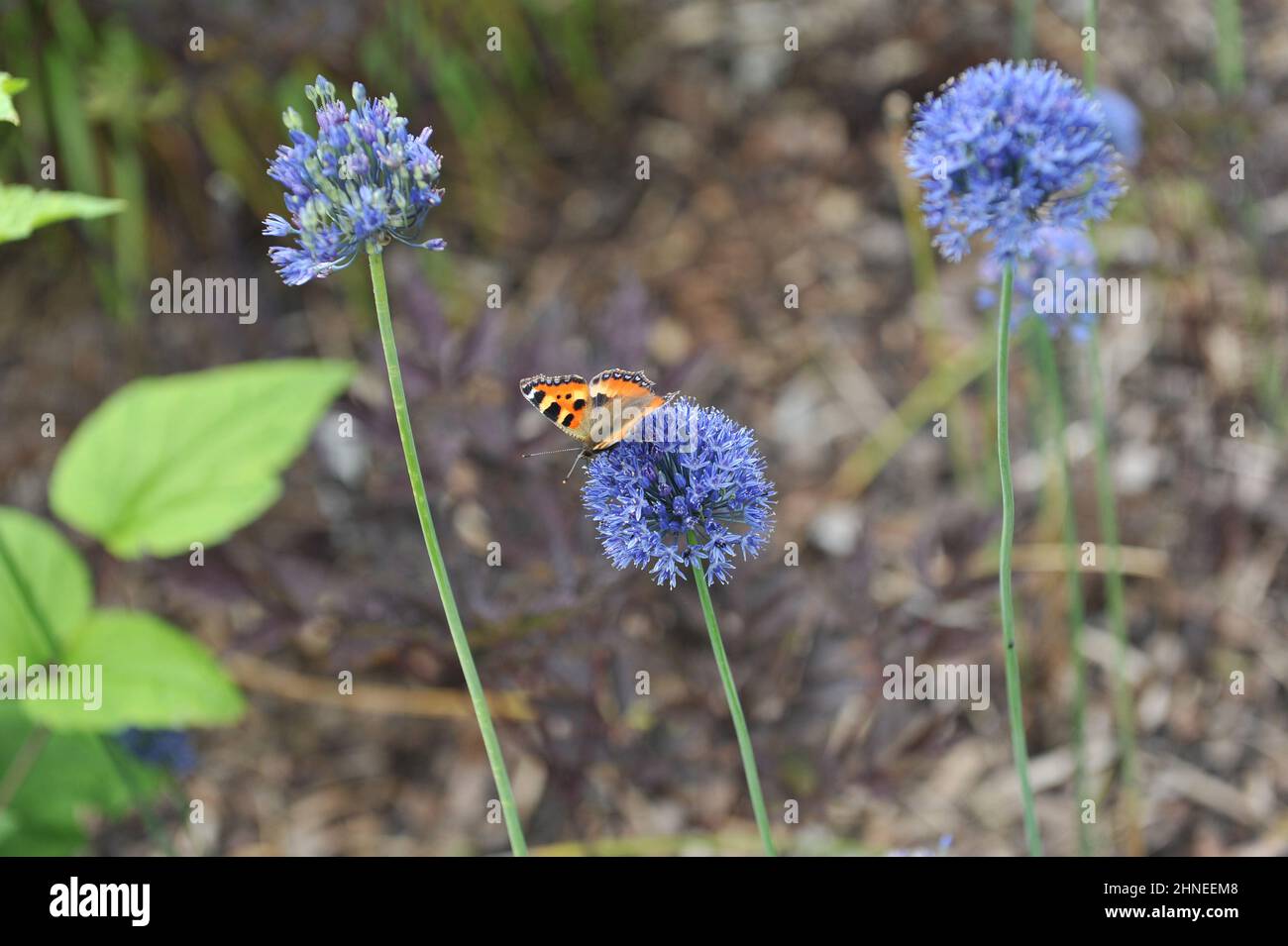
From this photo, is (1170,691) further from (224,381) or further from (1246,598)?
(224,381)

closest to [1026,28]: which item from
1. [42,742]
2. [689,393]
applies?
[689,393]

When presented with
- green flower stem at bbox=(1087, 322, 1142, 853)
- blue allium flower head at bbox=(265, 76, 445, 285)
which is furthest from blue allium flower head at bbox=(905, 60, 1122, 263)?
green flower stem at bbox=(1087, 322, 1142, 853)

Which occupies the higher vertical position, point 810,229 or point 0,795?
point 810,229

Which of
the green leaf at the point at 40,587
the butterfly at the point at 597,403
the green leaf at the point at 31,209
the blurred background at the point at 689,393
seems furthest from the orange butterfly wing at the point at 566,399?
the green leaf at the point at 40,587
